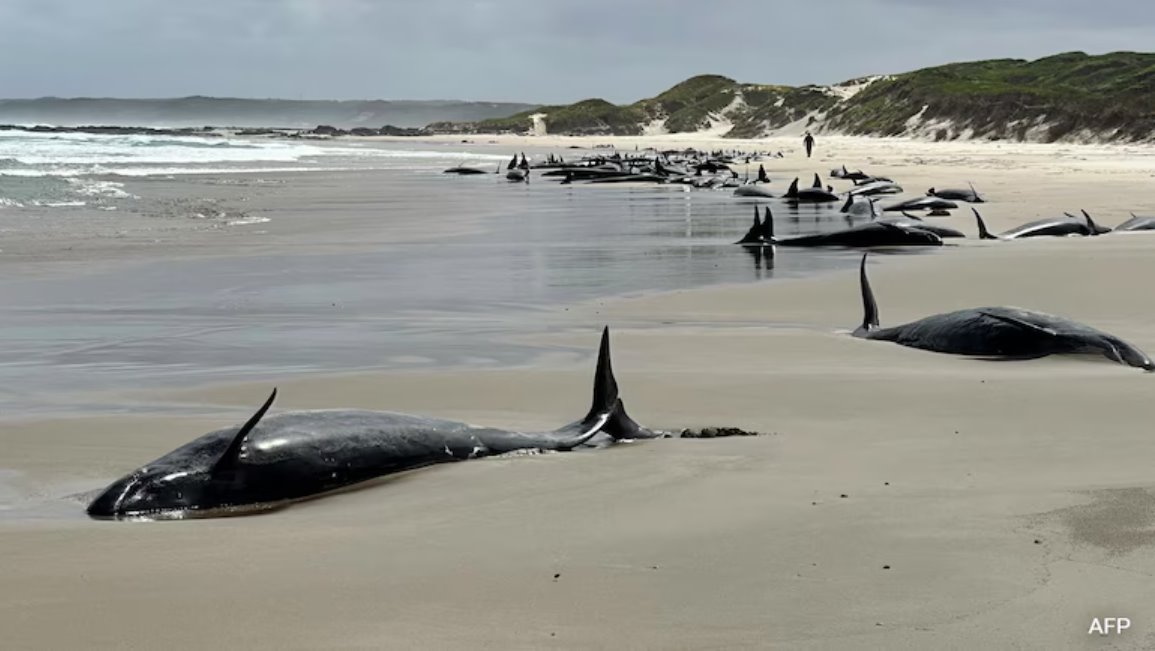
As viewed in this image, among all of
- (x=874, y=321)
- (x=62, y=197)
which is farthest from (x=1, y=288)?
(x=62, y=197)

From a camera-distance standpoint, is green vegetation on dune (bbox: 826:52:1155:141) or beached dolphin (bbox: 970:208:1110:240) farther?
green vegetation on dune (bbox: 826:52:1155:141)

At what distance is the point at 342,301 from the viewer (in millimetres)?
9578

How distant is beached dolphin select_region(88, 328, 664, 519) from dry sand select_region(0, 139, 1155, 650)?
0.13 m

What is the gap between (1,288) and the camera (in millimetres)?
10195

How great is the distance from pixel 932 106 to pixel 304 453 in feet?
210

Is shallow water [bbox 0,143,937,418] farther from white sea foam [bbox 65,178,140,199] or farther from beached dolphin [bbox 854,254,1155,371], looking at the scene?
white sea foam [bbox 65,178,140,199]

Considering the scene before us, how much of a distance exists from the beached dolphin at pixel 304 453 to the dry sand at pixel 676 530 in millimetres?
128

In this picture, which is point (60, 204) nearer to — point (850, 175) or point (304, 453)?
point (304, 453)

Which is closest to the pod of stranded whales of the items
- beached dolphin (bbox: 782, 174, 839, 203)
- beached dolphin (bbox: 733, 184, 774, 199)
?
beached dolphin (bbox: 782, 174, 839, 203)

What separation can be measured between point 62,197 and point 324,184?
8.15m

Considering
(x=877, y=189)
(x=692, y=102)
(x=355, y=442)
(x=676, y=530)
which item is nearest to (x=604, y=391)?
(x=355, y=442)

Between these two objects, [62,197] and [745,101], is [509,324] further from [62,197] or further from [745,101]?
[745,101]
